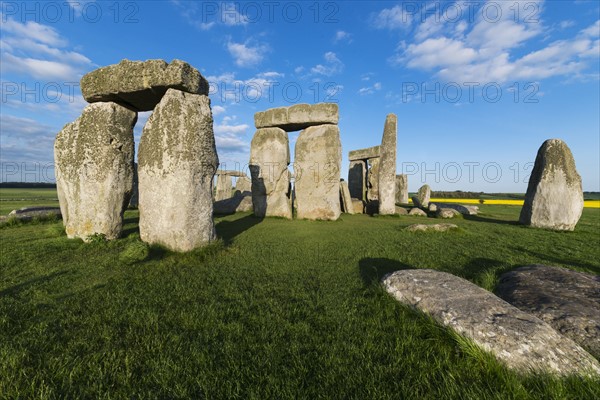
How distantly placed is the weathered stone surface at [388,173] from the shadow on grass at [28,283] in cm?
1102

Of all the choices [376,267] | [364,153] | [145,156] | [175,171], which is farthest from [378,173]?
[145,156]

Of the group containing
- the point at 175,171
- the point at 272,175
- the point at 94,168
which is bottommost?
the point at 175,171

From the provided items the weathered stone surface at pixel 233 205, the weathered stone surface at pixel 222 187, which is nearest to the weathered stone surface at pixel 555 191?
the weathered stone surface at pixel 233 205

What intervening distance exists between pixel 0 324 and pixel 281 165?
8740mm

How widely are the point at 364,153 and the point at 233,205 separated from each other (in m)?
8.32

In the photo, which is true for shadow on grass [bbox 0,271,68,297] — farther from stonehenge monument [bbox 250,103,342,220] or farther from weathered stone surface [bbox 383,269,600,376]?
stonehenge monument [bbox 250,103,342,220]

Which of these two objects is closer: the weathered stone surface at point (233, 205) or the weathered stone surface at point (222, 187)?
the weathered stone surface at point (233, 205)

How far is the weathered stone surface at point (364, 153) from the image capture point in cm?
1546

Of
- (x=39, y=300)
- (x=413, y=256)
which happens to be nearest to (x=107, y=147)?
(x=39, y=300)

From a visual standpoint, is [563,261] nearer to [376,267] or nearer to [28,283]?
[376,267]

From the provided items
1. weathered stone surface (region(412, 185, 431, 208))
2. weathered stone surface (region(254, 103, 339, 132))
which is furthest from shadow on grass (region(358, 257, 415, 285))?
weathered stone surface (region(412, 185, 431, 208))

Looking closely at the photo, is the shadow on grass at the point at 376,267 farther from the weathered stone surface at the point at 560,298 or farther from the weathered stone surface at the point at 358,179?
the weathered stone surface at the point at 358,179

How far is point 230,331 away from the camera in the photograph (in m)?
2.35

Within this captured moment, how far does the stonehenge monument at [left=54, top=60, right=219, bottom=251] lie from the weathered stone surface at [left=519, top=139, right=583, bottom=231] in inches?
382
